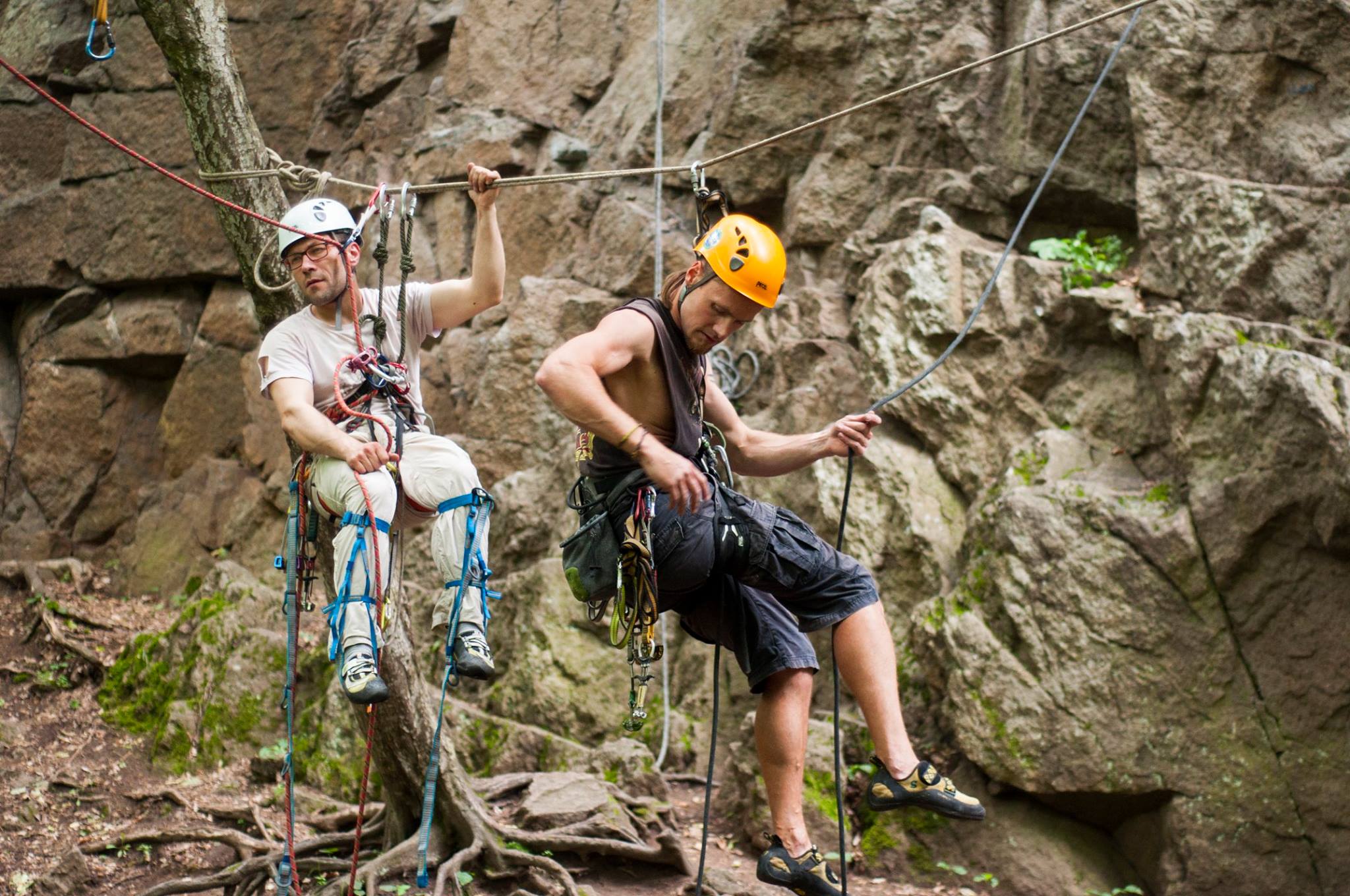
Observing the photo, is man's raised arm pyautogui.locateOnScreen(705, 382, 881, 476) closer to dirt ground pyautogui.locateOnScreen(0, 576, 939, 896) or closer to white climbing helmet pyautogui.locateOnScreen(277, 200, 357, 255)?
white climbing helmet pyautogui.locateOnScreen(277, 200, 357, 255)

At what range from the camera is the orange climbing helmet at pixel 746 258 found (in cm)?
389

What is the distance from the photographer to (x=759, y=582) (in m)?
4.05

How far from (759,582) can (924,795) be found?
0.86 metres

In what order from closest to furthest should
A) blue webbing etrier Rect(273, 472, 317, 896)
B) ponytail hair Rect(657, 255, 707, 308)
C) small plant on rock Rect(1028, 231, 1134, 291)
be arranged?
ponytail hair Rect(657, 255, 707, 308), blue webbing etrier Rect(273, 472, 317, 896), small plant on rock Rect(1028, 231, 1134, 291)

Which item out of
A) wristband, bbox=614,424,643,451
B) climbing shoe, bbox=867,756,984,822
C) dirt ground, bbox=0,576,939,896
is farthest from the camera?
dirt ground, bbox=0,576,939,896

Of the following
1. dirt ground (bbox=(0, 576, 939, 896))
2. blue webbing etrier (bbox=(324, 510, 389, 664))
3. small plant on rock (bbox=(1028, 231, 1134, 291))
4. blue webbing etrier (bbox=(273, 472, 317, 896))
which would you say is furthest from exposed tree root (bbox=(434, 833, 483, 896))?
small plant on rock (bbox=(1028, 231, 1134, 291))

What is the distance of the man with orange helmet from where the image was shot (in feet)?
12.6

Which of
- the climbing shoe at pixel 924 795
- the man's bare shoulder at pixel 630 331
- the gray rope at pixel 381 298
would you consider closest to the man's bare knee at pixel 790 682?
the climbing shoe at pixel 924 795

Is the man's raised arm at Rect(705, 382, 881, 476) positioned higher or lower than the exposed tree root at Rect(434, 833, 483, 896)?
higher

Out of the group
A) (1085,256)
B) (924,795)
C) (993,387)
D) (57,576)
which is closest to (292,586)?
(924,795)

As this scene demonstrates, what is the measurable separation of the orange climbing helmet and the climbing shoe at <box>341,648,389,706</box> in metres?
1.69

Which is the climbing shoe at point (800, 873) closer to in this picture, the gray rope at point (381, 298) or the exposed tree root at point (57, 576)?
the gray rope at point (381, 298)

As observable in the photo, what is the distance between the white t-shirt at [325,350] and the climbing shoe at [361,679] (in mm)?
839

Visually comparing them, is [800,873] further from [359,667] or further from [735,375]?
[735,375]
